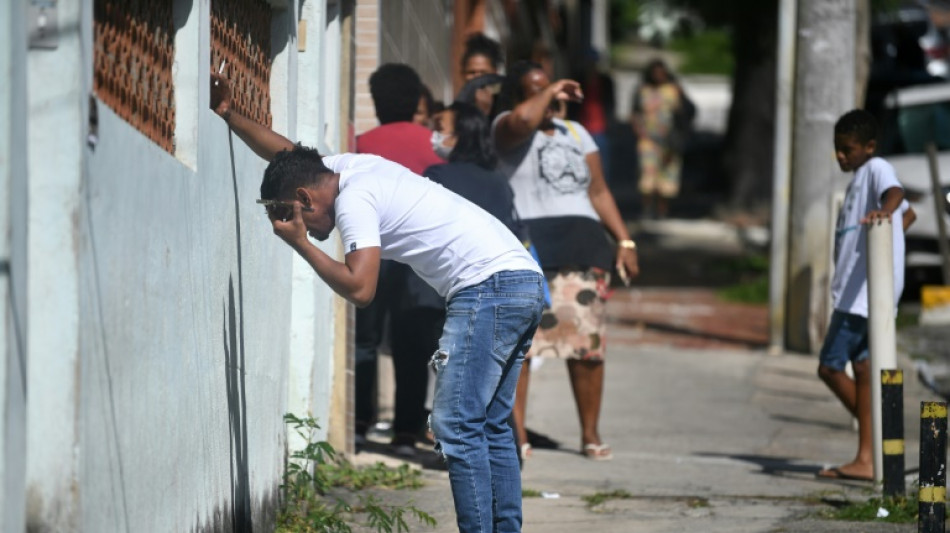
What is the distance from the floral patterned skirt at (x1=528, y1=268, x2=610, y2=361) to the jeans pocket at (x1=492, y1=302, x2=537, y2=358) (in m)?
2.72

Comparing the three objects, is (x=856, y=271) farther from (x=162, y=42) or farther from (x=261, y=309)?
(x=162, y=42)

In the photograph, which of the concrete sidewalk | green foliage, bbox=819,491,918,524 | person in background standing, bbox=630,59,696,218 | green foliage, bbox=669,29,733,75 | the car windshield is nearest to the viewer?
green foliage, bbox=819,491,918,524

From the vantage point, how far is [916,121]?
15.4 m

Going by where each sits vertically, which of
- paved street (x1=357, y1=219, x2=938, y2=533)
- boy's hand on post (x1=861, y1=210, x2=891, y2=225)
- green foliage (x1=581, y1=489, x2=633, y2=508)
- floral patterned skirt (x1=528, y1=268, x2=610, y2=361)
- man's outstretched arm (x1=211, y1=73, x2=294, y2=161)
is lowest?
paved street (x1=357, y1=219, x2=938, y2=533)

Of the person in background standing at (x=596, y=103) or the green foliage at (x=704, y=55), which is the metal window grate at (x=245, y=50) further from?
the green foliage at (x=704, y=55)

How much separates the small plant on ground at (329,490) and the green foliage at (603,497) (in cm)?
75

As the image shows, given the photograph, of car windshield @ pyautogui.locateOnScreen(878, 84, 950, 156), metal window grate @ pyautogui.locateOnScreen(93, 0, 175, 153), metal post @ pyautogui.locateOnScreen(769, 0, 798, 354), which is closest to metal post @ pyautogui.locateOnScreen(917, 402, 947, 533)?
metal window grate @ pyautogui.locateOnScreen(93, 0, 175, 153)

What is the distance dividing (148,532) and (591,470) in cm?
398

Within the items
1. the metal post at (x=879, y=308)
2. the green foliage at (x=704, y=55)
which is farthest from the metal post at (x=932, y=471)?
the green foliage at (x=704, y=55)

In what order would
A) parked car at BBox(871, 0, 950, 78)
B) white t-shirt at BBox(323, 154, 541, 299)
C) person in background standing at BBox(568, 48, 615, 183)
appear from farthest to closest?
parked car at BBox(871, 0, 950, 78)
person in background standing at BBox(568, 48, 615, 183)
white t-shirt at BBox(323, 154, 541, 299)

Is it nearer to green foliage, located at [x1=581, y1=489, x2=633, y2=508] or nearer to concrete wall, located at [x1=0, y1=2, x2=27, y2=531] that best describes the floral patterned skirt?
green foliage, located at [x1=581, y1=489, x2=633, y2=508]

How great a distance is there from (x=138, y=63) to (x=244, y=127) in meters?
1.01

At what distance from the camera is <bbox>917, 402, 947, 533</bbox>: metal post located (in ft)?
18.4

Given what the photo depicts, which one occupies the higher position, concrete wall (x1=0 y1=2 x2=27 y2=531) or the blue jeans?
concrete wall (x1=0 y1=2 x2=27 y2=531)
